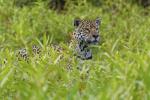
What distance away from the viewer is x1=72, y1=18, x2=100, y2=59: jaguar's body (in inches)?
333

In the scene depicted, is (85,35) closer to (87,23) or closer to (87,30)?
(87,30)

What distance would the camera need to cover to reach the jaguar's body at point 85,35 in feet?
27.8

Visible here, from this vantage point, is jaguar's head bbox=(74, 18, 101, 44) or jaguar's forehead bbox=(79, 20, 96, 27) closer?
jaguar's head bbox=(74, 18, 101, 44)

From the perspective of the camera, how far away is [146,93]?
15.5 ft

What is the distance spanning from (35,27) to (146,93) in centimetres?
574

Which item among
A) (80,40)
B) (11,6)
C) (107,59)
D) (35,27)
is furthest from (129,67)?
(11,6)

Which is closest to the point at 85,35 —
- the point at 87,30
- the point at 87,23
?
the point at 87,30

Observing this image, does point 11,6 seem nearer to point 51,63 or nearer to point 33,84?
point 51,63

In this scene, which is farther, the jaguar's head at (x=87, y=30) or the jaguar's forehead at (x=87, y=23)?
the jaguar's forehead at (x=87, y=23)

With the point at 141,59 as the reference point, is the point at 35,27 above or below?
below

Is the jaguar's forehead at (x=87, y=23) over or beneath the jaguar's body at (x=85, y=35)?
over

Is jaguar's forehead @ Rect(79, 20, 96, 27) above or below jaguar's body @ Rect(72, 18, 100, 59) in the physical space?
above

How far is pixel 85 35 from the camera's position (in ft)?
28.5

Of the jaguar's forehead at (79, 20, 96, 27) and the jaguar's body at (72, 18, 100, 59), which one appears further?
the jaguar's forehead at (79, 20, 96, 27)
